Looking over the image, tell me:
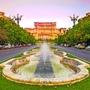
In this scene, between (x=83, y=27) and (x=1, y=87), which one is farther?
(x=83, y=27)

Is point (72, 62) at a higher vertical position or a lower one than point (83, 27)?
lower

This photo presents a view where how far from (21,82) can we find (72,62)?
11358 mm

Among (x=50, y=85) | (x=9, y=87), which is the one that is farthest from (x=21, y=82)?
(x=50, y=85)

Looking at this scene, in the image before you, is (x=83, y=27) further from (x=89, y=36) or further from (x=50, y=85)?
(x=50, y=85)

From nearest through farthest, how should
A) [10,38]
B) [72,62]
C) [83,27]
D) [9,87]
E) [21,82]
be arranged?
1. [9,87]
2. [21,82]
3. [72,62]
4. [83,27]
5. [10,38]

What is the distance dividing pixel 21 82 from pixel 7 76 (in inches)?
64.5

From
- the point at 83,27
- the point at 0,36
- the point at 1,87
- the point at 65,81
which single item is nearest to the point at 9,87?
the point at 1,87

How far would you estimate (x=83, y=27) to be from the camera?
5972 centimetres

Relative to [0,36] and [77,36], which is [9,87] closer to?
[0,36]

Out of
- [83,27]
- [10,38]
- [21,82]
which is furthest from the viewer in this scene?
[10,38]

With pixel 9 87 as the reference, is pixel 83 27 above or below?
above

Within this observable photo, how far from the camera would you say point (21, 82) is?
988 centimetres

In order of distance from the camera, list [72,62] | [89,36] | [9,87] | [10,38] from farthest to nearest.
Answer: [10,38], [89,36], [72,62], [9,87]

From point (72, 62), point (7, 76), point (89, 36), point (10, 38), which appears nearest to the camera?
point (7, 76)
